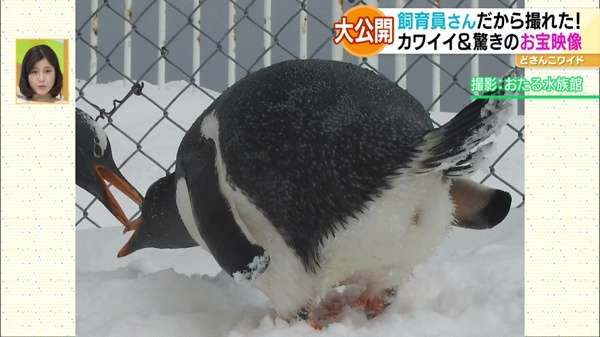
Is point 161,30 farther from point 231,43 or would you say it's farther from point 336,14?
point 336,14

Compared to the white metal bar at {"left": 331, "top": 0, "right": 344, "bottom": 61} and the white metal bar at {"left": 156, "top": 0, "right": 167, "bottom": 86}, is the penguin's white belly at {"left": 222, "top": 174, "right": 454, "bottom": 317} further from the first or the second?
the white metal bar at {"left": 156, "top": 0, "right": 167, "bottom": 86}

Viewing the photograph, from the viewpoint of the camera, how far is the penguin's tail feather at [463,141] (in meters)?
0.51

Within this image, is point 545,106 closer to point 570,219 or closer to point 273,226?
point 570,219

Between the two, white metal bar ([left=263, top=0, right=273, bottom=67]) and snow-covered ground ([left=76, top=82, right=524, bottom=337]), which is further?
white metal bar ([left=263, top=0, right=273, bottom=67])

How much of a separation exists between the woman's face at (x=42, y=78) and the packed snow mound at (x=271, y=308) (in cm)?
23

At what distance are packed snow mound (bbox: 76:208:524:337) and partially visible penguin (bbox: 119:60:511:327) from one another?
0.14 feet

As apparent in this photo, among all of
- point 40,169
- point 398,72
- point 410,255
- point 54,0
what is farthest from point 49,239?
point 398,72

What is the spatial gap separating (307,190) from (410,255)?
11 centimetres

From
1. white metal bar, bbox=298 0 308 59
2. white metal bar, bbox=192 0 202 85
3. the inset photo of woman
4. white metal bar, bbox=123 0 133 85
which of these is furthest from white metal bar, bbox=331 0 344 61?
the inset photo of woman

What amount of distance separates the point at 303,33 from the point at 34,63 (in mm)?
536

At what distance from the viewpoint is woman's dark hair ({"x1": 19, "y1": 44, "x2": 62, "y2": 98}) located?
483mm

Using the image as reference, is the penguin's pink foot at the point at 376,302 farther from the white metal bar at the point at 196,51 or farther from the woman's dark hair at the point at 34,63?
the white metal bar at the point at 196,51

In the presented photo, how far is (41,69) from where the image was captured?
0.49m

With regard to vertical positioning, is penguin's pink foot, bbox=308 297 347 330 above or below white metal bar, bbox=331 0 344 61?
below
